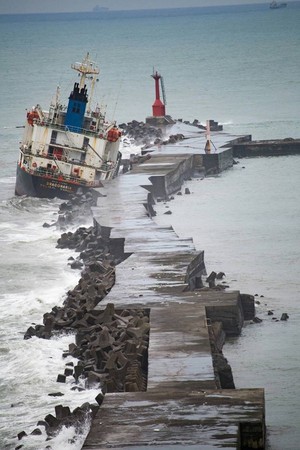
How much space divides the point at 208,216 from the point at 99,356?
14.7 meters

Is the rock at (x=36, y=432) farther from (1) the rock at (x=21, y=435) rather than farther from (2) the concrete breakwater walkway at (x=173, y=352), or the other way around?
(2) the concrete breakwater walkway at (x=173, y=352)

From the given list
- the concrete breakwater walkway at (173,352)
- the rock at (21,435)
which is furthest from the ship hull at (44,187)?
the rock at (21,435)

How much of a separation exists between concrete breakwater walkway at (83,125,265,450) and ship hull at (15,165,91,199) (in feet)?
21.3

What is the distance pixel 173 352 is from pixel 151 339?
0.86 metres

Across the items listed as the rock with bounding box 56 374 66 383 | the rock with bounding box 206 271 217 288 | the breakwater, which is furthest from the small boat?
the rock with bounding box 56 374 66 383

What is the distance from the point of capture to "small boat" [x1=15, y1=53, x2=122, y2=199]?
38562 millimetres

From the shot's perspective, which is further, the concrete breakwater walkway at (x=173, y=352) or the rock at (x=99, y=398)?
the rock at (x=99, y=398)

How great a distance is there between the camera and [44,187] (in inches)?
1537

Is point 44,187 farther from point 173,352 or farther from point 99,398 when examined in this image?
point 99,398

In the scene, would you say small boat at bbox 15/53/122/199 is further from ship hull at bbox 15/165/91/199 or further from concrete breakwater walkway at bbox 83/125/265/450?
concrete breakwater walkway at bbox 83/125/265/450

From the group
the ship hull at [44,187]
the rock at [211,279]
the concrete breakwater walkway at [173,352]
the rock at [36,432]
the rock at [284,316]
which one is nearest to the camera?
the concrete breakwater walkway at [173,352]

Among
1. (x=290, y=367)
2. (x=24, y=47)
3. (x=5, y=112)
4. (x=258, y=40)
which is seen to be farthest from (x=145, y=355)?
(x=24, y=47)

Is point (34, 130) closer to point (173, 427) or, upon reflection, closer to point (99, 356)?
point (99, 356)

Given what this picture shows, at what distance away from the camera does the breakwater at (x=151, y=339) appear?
15.4 metres
